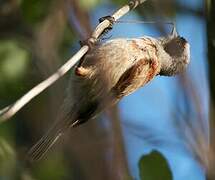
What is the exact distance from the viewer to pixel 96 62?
302 centimetres

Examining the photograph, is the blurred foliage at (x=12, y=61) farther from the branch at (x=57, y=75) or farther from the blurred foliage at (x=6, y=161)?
the blurred foliage at (x=6, y=161)

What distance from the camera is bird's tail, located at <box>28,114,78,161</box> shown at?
2.05 metres

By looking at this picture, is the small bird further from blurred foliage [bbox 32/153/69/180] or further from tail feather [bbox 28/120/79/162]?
blurred foliage [bbox 32/153/69/180]

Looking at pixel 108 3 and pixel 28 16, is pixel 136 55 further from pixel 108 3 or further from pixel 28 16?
pixel 28 16

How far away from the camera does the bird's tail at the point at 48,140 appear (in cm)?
205

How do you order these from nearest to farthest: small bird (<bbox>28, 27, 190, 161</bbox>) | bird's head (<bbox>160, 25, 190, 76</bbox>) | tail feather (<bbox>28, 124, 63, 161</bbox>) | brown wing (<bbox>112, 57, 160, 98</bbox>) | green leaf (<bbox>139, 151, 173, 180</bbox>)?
green leaf (<bbox>139, 151, 173, 180</bbox>)
tail feather (<bbox>28, 124, 63, 161</bbox>)
small bird (<bbox>28, 27, 190, 161</bbox>)
brown wing (<bbox>112, 57, 160, 98</bbox>)
bird's head (<bbox>160, 25, 190, 76</bbox>)

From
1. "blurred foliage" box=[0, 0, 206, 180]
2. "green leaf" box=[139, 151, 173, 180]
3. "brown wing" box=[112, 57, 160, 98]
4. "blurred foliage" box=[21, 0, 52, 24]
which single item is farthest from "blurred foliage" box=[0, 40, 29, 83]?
"brown wing" box=[112, 57, 160, 98]

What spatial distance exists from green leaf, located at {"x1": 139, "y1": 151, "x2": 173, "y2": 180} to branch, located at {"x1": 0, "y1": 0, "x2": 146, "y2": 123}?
0.39 meters

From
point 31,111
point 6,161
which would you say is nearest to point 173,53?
point 31,111

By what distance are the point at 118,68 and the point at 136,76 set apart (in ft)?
0.33

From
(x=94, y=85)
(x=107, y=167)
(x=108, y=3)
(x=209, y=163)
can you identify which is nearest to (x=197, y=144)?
(x=209, y=163)

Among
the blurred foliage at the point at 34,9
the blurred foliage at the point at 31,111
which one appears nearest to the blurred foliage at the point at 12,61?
the blurred foliage at the point at 31,111

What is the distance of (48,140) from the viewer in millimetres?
2402

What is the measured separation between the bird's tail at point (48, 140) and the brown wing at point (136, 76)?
19.4 inches
